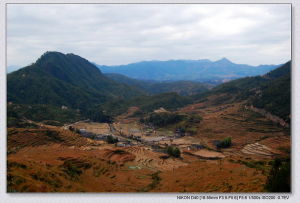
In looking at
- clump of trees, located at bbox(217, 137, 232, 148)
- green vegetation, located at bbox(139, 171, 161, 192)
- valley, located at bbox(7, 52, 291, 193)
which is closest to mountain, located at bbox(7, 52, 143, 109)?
valley, located at bbox(7, 52, 291, 193)

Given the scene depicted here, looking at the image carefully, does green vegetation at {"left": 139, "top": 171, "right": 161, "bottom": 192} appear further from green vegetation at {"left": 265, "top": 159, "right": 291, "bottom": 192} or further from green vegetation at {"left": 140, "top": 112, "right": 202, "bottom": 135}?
green vegetation at {"left": 140, "top": 112, "right": 202, "bottom": 135}

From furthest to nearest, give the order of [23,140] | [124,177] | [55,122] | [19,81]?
[19,81], [55,122], [23,140], [124,177]

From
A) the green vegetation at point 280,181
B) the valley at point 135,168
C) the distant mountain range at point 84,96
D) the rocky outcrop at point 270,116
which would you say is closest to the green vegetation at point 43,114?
the distant mountain range at point 84,96

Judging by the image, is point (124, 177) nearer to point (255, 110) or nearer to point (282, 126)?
point (282, 126)

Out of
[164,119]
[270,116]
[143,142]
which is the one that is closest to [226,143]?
[270,116]

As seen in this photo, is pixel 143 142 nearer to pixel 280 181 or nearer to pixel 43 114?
pixel 43 114

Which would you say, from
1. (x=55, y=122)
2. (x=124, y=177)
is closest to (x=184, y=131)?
(x=55, y=122)

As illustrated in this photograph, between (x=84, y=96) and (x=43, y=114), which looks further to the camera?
(x=84, y=96)

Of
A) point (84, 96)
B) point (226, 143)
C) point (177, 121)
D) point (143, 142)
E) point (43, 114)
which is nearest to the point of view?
point (226, 143)
